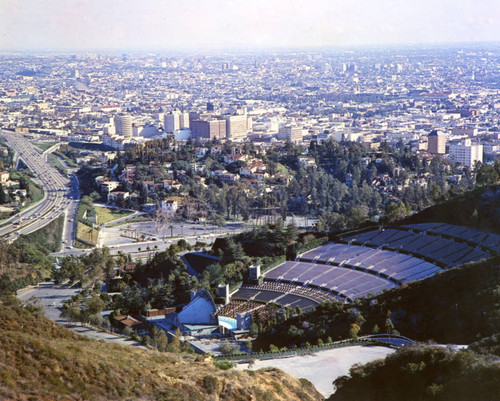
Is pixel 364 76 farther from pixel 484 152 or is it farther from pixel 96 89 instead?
pixel 484 152

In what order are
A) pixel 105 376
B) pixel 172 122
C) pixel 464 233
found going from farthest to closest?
pixel 172 122
pixel 464 233
pixel 105 376

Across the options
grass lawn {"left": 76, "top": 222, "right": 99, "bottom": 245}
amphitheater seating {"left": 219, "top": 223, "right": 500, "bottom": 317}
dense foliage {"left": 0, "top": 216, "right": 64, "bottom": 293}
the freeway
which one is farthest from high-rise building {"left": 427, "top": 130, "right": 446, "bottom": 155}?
amphitheater seating {"left": 219, "top": 223, "right": 500, "bottom": 317}

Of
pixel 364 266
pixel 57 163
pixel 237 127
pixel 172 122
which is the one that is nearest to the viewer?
pixel 364 266

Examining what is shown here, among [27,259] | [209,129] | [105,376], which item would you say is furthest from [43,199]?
[105,376]

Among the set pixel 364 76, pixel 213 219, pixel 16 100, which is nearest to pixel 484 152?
pixel 213 219

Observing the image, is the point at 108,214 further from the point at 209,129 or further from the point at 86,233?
the point at 209,129

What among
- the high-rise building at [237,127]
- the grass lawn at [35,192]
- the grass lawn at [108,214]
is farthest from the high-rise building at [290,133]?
the grass lawn at [108,214]

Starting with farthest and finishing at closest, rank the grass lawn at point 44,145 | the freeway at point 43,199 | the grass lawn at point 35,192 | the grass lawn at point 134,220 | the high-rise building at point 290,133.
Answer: the high-rise building at point 290,133 → the grass lawn at point 44,145 → the grass lawn at point 35,192 → the grass lawn at point 134,220 → the freeway at point 43,199

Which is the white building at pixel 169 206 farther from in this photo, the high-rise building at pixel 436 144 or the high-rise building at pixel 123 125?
the high-rise building at pixel 123 125
